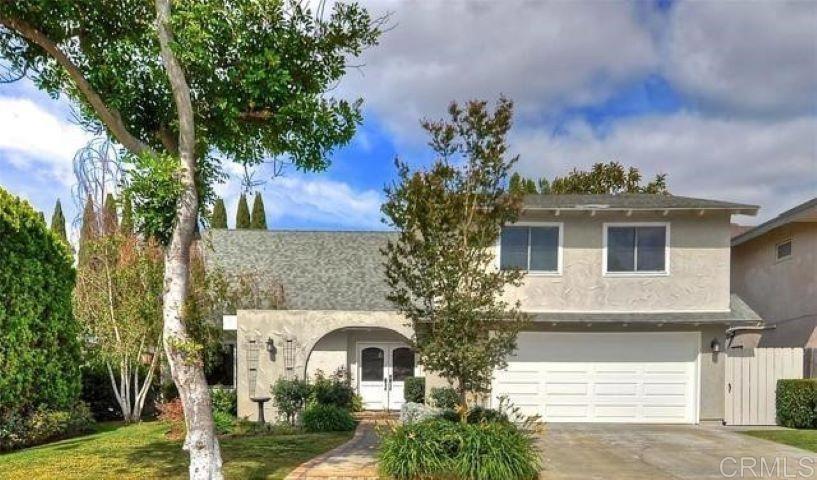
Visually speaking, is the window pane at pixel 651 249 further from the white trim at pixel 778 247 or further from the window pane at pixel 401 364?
the window pane at pixel 401 364

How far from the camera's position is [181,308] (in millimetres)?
7941

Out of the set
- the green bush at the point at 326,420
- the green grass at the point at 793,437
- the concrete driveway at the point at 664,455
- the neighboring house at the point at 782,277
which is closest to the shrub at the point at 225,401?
the green bush at the point at 326,420

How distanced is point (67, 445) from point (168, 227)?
7558 mm

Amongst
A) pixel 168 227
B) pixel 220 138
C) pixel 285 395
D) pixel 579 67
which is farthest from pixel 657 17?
pixel 285 395

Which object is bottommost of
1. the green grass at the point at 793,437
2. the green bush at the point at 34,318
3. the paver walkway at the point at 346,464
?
the green grass at the point at 793,437

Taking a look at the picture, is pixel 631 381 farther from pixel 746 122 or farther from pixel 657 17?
pixel 657 17

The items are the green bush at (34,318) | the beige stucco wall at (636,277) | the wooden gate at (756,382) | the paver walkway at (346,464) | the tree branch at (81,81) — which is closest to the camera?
the tree branch at (81,81)

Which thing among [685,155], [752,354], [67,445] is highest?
[685,155]

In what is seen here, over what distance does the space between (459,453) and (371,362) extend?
1355 centimetres

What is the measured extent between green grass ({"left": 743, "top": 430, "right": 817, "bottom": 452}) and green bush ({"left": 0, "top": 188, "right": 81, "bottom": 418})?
15.5 m

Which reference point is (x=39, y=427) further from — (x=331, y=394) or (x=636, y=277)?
(x=636, y=277)

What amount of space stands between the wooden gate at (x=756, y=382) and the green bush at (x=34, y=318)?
16044 millimetres

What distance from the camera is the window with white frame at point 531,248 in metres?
16.8

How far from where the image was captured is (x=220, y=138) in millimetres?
9539
